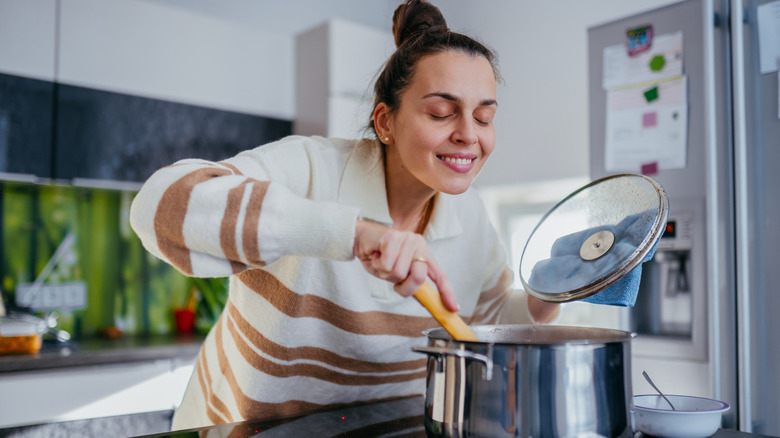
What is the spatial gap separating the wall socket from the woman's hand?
2195 mm

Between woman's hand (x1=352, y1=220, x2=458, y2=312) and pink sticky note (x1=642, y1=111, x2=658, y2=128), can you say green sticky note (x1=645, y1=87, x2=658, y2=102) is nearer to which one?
pink sticky note (x1=642, y1=111, x2=658, y2=128)

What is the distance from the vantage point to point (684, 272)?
1784 mm

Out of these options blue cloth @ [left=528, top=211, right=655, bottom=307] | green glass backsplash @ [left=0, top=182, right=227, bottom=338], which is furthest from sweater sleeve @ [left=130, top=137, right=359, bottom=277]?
green glass backsplash @ [left=0, top=182, right=227, bottom=338]

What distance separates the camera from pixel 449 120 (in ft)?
3.13

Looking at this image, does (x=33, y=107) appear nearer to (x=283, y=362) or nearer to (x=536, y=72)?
(x=283, y=362)

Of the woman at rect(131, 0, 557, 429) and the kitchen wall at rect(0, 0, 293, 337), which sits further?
the kitchen wall at rect(0, 0, 293, 337)

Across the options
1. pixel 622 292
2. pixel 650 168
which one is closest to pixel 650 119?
pixel 650 168

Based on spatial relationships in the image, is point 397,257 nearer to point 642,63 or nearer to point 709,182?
point 709,182

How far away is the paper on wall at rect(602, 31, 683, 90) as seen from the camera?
181 centimetres

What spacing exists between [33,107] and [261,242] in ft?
6.11

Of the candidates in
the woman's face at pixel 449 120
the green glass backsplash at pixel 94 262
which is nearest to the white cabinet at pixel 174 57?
the green glass backsplash at pixel 94 262

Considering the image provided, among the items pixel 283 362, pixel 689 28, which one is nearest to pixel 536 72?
pixel 689 28

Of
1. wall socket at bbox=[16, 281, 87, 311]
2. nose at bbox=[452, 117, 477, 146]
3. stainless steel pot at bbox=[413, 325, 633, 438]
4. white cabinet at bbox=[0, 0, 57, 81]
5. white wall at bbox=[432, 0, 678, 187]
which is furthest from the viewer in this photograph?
white wall at bbox=[432, 0, 678, 187]

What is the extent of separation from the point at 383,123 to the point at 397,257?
0.48 m
